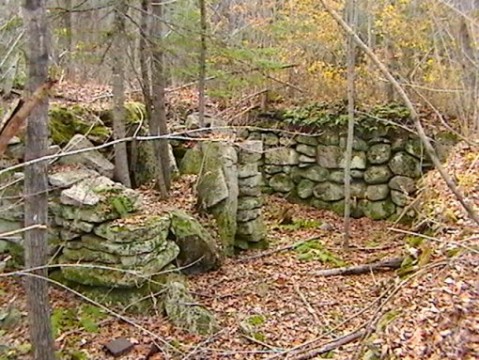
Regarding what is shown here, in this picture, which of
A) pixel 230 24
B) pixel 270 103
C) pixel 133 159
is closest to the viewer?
pixel 133 159

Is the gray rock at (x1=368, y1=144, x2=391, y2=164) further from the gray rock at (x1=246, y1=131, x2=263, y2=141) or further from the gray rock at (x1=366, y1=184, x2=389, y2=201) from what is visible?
the gray rock at (x1=246, y1=131, x2=263, y2=141)

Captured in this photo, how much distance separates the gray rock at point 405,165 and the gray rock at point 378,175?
0.12 metres

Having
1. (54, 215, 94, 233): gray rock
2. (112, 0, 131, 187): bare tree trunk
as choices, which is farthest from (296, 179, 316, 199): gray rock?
(54, 215, 94, 233): gray rock

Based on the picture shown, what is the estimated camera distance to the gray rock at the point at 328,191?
955cm

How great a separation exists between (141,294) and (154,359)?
3.03 ft

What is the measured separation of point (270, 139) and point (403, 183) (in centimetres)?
285

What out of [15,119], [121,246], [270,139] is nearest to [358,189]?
[270,139]

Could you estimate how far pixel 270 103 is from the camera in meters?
10.5

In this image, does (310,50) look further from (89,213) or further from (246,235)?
(89,213)

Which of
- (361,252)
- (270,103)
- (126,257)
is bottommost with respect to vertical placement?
(361,252)

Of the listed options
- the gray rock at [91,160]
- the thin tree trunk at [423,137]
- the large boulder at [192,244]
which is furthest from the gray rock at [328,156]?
the thin tree trunk at [423,137]

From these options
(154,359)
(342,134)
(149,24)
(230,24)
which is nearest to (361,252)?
(342,134)

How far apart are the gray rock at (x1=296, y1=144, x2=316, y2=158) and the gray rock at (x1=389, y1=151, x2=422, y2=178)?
4.93ft

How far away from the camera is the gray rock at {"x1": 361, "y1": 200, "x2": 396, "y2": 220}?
9156 millimetres
